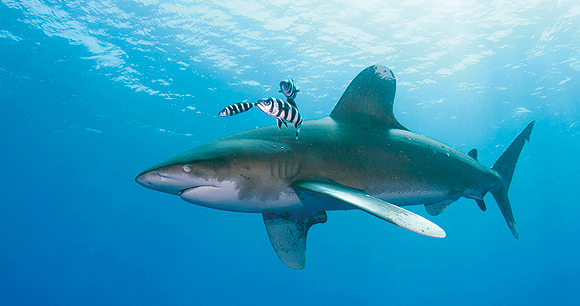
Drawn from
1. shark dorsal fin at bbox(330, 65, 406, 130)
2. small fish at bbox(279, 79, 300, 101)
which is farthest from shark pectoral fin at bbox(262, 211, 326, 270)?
small fish at bbox(279, 79, 300, 101)

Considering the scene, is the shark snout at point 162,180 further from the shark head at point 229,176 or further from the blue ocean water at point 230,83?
the blue ocean water at point 230,83

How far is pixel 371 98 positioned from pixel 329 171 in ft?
4.85

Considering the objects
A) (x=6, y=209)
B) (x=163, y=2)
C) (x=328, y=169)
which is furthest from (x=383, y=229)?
(x=6, y=209)

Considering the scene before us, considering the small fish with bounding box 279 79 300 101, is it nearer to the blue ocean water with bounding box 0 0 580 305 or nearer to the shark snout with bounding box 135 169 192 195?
the shark snout with bounding box 135 169 192 195

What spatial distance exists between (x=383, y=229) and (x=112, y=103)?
201ft

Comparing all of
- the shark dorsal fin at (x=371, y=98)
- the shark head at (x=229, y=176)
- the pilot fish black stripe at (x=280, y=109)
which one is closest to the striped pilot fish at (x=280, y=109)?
the pilot fish black stripe at (x=280, y=109)

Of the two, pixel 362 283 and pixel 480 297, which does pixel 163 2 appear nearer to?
pixel 362 283

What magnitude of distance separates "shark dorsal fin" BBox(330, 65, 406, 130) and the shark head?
53.2 inches

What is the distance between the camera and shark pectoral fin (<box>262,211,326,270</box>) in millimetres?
3502

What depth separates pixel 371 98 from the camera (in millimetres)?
3629

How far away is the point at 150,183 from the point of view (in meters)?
2.21

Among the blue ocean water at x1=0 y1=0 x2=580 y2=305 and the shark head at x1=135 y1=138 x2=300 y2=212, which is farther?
the blue ocean water at x1=0 y1=0 x2=580 y2=305

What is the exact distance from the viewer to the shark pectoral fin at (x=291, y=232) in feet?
11.5

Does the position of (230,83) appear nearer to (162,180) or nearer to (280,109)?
(280,109)
